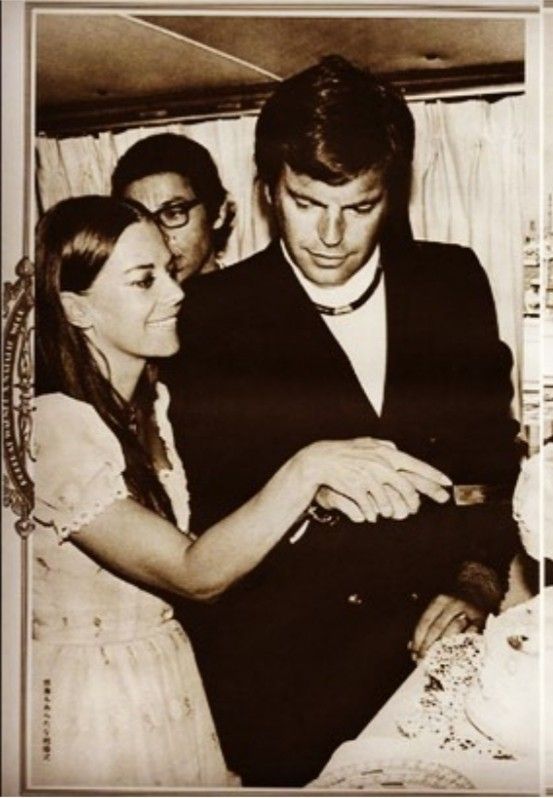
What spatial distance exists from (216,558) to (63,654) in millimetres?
362

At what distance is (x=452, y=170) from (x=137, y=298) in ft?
2.27

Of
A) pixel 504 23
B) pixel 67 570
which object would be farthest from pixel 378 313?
pixel 67 570

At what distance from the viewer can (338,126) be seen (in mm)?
2158

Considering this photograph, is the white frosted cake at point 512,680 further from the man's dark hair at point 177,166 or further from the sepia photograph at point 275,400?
the man's dark hair at point 177,166

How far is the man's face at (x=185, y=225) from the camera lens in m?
2.16

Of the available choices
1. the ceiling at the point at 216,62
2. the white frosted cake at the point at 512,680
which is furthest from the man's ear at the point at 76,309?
the white frosted cake at the point at 512,680

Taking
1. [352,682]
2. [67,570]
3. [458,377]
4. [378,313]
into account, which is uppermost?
[378,313]

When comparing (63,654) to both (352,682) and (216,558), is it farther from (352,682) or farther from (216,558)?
(352,682)

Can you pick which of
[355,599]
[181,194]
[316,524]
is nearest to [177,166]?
[181,194]

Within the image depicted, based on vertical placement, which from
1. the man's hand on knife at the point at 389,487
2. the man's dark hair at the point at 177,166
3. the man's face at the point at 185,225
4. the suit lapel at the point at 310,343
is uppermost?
the man's dark hair at the point at 177,166

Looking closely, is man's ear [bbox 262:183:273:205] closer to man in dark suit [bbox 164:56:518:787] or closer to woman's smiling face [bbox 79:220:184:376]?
man in dark suit [bbox 164:56:518:787]

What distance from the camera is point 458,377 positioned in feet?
7.05

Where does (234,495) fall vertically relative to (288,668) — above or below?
above

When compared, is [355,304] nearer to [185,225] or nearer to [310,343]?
[310,343]
